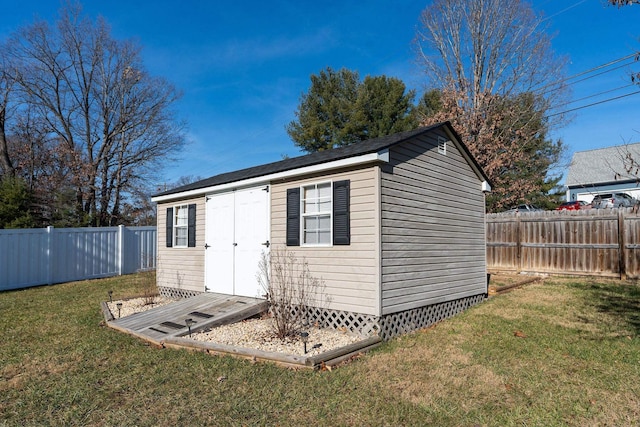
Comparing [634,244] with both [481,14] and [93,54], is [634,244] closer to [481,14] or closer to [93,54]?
[481,14]

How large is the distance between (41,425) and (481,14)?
19957mm

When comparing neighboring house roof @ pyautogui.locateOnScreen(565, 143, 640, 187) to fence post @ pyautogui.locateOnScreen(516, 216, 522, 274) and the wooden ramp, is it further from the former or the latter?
the wooden ramp

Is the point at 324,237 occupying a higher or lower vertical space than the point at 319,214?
lower

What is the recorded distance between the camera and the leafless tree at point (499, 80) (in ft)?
55.2

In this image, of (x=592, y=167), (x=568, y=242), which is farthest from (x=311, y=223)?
(x=592, y=167)

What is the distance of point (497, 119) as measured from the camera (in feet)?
55.6

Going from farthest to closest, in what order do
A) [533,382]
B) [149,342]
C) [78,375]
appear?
[149,342]
[78,375]
[533,382]

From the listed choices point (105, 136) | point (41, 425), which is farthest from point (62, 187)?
point (41, 425)

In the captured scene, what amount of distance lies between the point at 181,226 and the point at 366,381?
6730 mm

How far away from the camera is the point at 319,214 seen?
252 inches

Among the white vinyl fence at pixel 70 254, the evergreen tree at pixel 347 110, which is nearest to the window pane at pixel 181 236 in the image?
the white vinyl fence at pixel 70 254

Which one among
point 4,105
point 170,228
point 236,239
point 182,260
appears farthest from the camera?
point 4,105

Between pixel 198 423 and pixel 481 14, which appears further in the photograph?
pixel 481 14

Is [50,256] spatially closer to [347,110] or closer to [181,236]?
[181,236]
